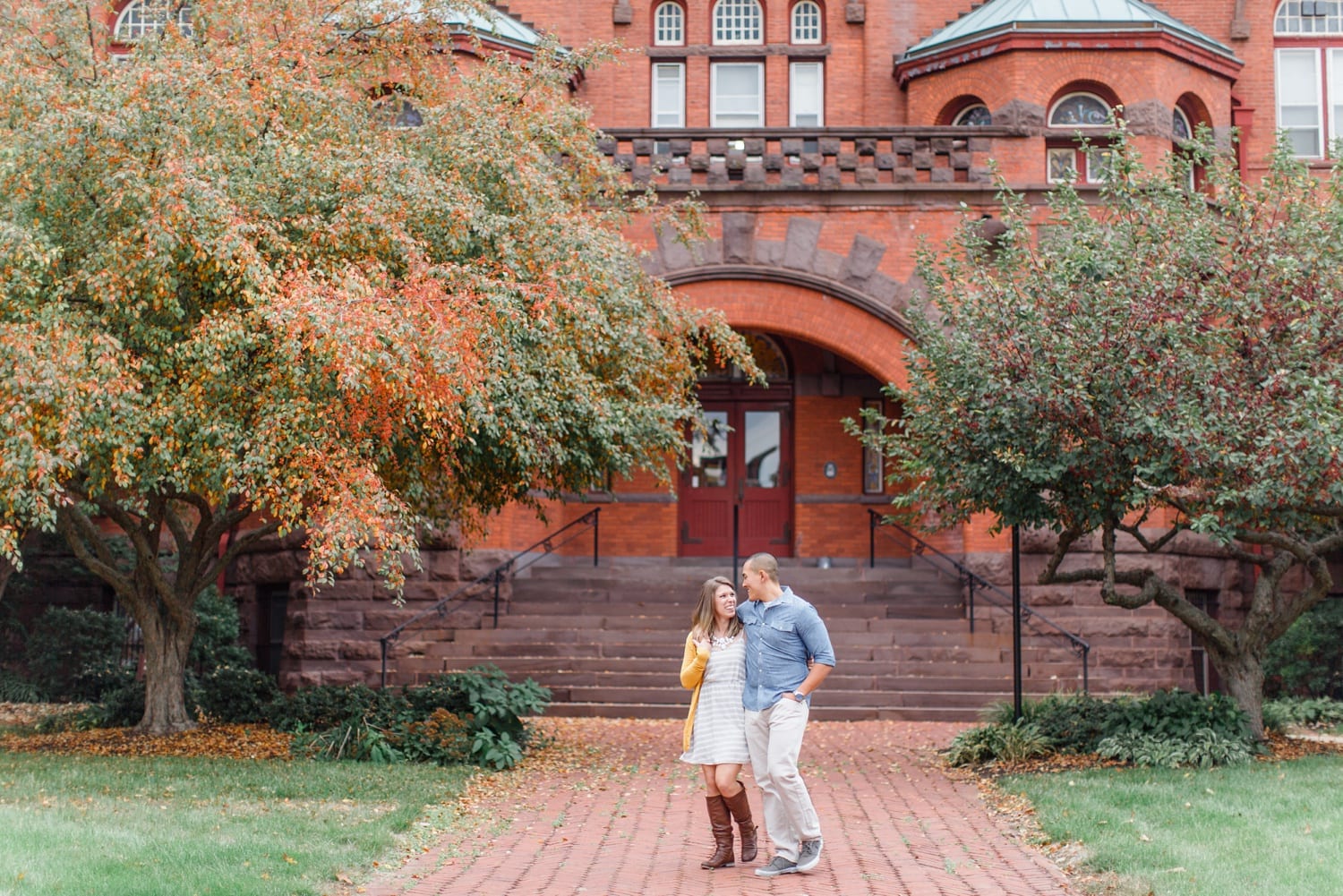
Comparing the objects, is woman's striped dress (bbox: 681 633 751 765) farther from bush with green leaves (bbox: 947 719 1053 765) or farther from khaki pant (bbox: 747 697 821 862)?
bush with green leaves (bbox: 947 719 1053 765)

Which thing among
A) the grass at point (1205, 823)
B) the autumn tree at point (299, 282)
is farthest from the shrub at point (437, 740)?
the grass at point (1205, 823)

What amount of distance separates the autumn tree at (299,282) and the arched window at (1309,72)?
47.4ft

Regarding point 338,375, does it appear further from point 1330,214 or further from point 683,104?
point 683,104

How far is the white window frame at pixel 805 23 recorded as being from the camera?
24.0 m

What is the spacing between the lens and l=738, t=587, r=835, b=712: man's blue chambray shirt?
7914mm

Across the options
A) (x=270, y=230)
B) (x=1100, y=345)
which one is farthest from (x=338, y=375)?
(x=1100, y=345)

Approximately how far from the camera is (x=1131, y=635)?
1867cm

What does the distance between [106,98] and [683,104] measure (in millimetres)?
14315

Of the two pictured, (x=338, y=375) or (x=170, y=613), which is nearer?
(x=338, y=375)

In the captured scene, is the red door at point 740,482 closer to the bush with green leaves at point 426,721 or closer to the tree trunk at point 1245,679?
the bush with green leaves at point 426,721

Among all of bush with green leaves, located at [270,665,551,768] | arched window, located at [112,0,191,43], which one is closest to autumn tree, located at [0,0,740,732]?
arched window, located at [112,0,191,43]

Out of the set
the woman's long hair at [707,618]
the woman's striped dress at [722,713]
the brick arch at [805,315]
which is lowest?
the woman's striped dress at [722,713]

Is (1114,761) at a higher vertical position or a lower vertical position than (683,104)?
lower

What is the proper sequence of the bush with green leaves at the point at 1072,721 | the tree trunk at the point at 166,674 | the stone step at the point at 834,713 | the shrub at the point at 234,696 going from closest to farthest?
the bush with green leaves at the point at 1072,721
the tree trunk at the point at 166,674
the shrub at the point at 234,696
the stone step at the point at 834,713
